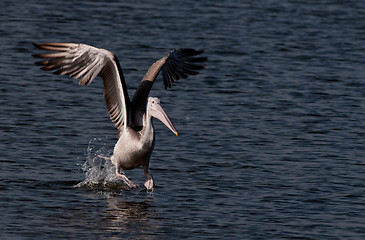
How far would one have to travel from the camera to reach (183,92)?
56.9 feet

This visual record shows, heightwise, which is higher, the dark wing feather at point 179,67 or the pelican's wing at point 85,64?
the pelican's wing at point 85,64

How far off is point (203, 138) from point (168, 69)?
205 centimetres

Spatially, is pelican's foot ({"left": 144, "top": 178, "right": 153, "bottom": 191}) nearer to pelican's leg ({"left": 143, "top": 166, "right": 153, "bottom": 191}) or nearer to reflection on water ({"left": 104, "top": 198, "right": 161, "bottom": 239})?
pelican's leg ({"left": 143, "top": 166, "right": 153, "bottom": 191})

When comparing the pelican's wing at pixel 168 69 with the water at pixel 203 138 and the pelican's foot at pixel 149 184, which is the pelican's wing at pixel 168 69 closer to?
the pelican's foot at pixel 149 184

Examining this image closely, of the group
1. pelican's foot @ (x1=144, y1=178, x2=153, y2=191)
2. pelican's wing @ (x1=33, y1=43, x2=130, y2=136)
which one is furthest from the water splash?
pelican's wing @ (x1=33, y1=43, x2=130, y2=136)

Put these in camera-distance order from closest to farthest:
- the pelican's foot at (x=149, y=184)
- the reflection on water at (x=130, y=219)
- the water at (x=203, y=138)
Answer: the reflection on water at (x=130, y=219), the water at (x=203, y=138), the pelican's foot at (x=149, y=184)

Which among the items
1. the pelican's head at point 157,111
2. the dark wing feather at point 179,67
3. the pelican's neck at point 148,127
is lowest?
the pelican's neck at point 148,127

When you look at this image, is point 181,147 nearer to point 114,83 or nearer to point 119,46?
point 114,83

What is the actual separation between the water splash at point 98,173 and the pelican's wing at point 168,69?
1.02 m

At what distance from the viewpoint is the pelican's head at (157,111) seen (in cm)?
1129

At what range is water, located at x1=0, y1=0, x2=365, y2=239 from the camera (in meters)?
10.3

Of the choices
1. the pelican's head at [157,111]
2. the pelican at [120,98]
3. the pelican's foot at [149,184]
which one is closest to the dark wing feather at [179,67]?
the pelican at [120,98]

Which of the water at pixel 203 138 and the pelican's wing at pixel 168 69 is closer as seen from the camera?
the water at pixel 203 138

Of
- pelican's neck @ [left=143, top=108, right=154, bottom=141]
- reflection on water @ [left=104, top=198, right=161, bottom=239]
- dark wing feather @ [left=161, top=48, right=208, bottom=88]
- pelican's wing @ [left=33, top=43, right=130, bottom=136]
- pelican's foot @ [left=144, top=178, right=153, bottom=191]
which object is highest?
pelican's wing @ [left=33, top=43, right=130, bottom=136]
